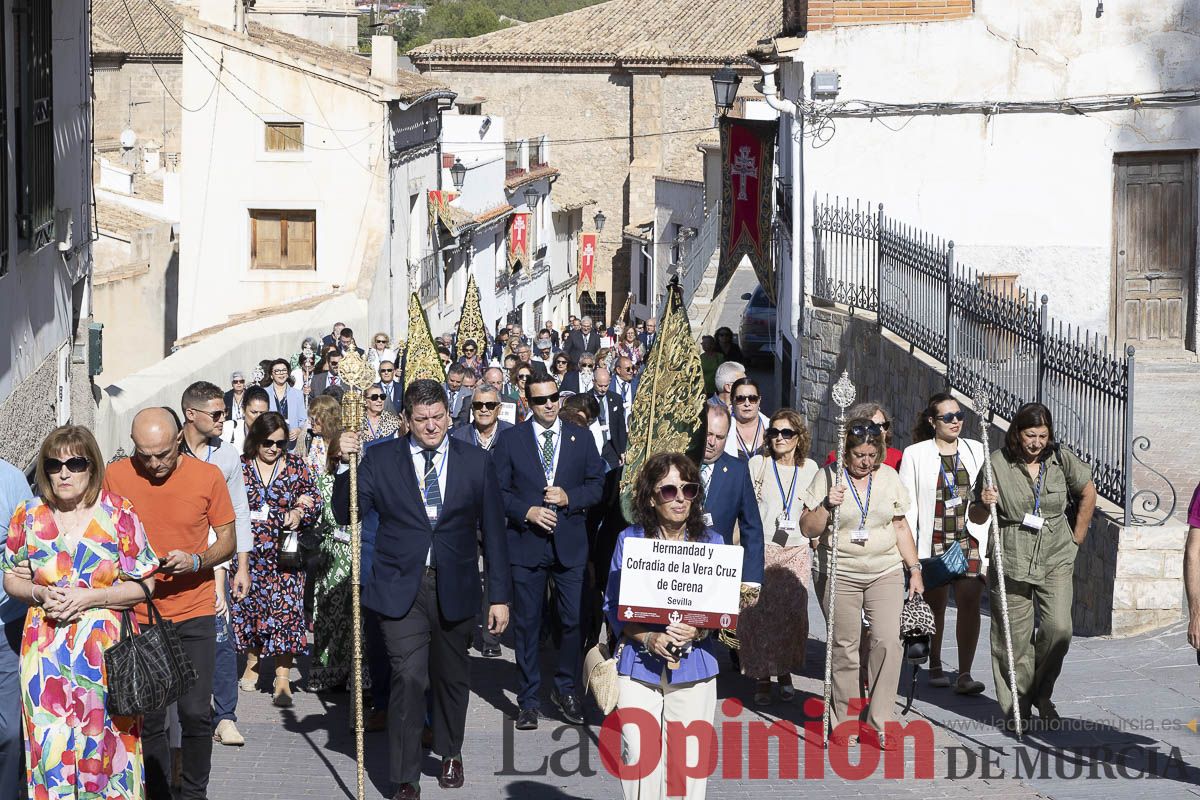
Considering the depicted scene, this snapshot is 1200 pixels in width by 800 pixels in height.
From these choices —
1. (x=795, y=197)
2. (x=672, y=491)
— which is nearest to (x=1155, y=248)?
(x=795, y=197)

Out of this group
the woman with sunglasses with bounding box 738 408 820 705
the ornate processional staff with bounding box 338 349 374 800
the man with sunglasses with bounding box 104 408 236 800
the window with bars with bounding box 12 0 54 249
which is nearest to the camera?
the man with sunglasses with bounding box 104 408 236 800

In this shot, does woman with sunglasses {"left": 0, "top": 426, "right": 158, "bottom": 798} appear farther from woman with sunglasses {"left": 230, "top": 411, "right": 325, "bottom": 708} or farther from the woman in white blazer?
the woman in white blazer

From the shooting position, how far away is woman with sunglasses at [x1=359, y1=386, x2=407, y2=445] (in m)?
11.5

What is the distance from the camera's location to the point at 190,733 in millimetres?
7359

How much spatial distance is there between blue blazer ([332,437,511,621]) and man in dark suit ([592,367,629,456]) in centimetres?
326

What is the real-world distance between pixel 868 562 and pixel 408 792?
2.66 meters

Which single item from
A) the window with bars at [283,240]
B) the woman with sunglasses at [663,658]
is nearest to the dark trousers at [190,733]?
the woman with sunglasses at [663,658]

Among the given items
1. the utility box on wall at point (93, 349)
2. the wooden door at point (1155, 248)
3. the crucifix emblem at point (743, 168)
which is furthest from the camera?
the crucifix emblem at point (743, 168)

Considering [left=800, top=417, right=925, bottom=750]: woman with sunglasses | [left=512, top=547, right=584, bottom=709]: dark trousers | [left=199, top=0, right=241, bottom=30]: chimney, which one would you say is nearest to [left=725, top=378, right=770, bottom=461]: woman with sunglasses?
[left=512, top=547, right=584, bottom=709]: dark trousers

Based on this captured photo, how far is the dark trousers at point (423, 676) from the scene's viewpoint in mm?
7844

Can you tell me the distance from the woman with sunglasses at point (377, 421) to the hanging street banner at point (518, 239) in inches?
1443

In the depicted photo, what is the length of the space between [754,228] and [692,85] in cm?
3737

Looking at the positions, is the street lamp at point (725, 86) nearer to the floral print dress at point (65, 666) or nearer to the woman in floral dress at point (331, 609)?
the woman in floral dress at point (331, 609)

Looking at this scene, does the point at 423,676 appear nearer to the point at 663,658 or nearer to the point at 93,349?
the point at 663,658
